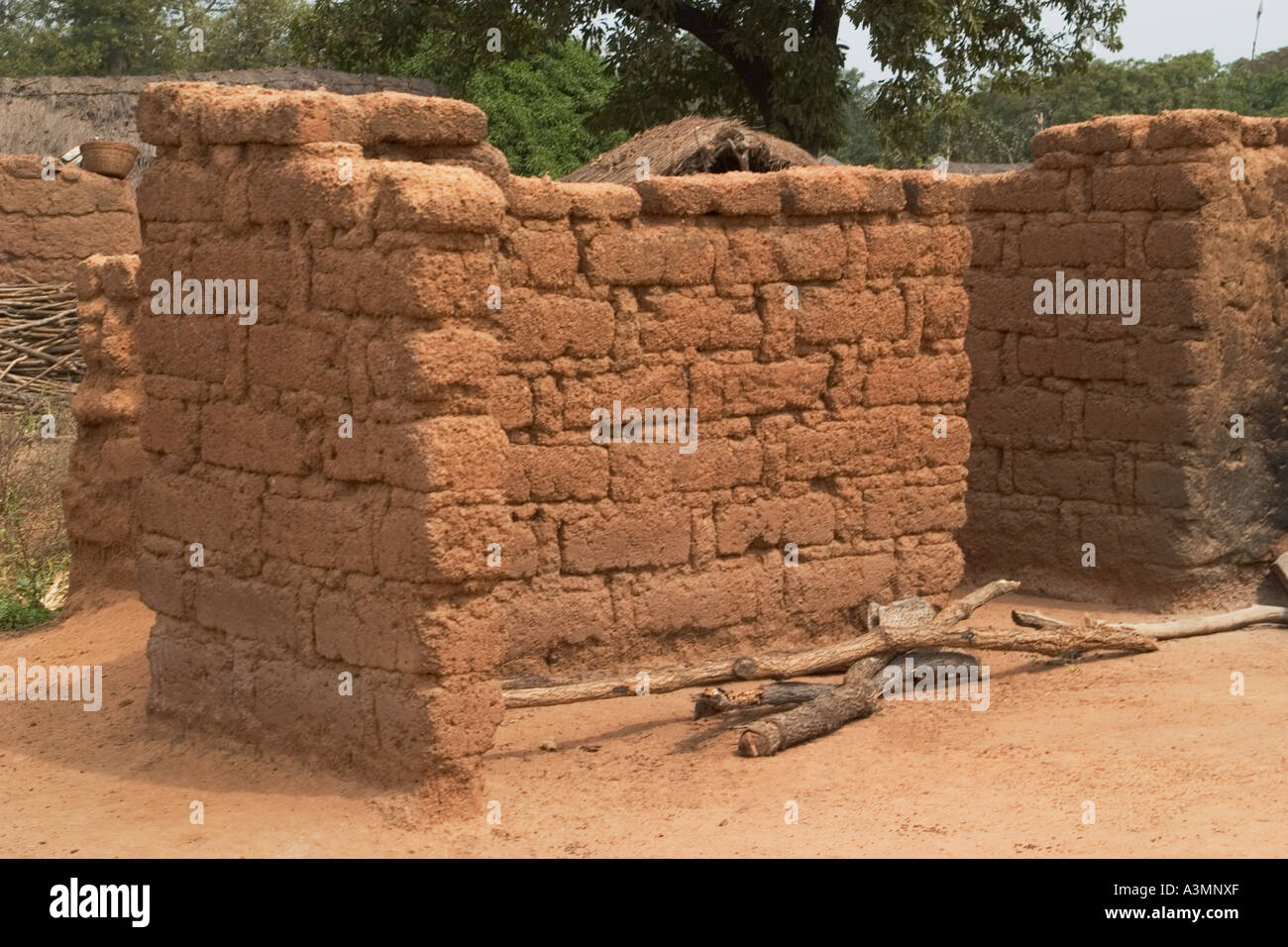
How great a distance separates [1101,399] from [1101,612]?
1.16m

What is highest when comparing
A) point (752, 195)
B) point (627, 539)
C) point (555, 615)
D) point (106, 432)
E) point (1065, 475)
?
point (752, 195)

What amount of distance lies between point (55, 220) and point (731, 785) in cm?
900

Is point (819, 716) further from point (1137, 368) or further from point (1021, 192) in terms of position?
point (1021, 192)

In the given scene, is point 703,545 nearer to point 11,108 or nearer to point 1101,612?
point 1101,612

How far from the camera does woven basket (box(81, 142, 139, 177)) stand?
43.3 ft

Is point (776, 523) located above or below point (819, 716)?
above

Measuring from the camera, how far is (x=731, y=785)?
241 inches

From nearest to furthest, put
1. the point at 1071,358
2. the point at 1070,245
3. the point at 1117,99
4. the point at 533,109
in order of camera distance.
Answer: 1. the point at 1070,245
2. the point at 1071,358
3. the point at 533,109
4. the point at 1117,99

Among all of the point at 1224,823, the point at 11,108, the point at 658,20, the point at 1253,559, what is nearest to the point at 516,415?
the point at 1224,823

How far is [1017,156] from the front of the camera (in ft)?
105

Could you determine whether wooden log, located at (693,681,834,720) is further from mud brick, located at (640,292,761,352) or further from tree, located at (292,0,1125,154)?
tree, located at (292,0,1125,154)

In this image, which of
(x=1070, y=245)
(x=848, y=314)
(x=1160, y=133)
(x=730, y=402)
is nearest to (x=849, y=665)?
(x=730, y=402)

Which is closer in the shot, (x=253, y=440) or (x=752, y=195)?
(x=253, y=440)

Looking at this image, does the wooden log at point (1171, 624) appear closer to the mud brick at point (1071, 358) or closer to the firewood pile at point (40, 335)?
the mud brick at point (1071, 358)
